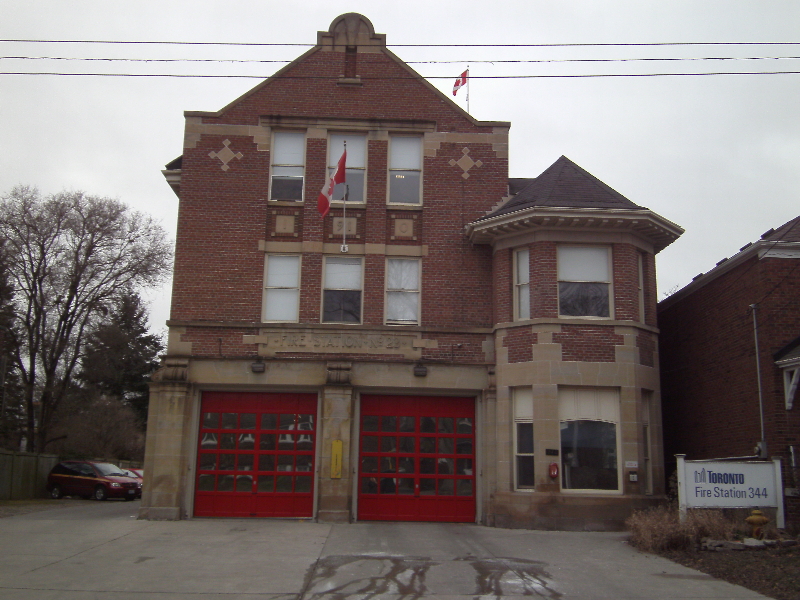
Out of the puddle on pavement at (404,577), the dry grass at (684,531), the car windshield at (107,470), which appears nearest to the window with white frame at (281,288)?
the puddle on pavement at (404,577)

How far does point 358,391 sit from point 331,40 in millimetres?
9135

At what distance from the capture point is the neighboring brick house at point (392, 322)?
17.2 metres

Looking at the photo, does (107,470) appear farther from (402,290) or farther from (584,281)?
(584,281)

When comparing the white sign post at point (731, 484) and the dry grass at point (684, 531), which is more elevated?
the white sign post at point (731, 484)

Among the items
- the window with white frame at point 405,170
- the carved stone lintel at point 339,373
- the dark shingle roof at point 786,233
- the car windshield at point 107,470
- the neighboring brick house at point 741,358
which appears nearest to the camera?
the neighboring brick house at point 741,358

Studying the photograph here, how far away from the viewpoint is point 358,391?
1838 cm

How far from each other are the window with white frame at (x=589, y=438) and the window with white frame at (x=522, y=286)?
2029mm

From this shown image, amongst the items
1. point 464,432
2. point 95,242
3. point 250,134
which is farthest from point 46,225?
point 464,432

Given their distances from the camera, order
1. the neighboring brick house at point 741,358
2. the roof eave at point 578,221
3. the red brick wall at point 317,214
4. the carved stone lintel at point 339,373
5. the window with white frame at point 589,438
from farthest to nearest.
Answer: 1. the red brick wall at point 317,214
2. the carved stone lintel at point 339,373
3. the roof eave at point 578,221
4. the window with white frame at point 589,438
5. the neighboring brick house at point 741,358

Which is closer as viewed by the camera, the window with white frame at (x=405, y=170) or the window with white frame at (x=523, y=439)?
the window with white frame at (x=523, y=439)

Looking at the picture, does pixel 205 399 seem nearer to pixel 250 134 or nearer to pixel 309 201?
pixel 309 201

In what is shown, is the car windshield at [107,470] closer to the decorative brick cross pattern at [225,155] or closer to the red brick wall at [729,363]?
the decorative brick cross pattern at [225,155]

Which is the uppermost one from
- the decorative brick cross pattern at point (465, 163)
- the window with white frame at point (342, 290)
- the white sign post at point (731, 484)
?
the decorative brick cross pattern at point (465, 163)

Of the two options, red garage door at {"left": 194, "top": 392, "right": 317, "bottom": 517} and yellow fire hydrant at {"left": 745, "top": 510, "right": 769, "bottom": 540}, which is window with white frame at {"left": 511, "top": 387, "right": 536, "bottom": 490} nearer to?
red garage door at {"left": 194, "top": 392, "right": 317, "bottom": 517}
